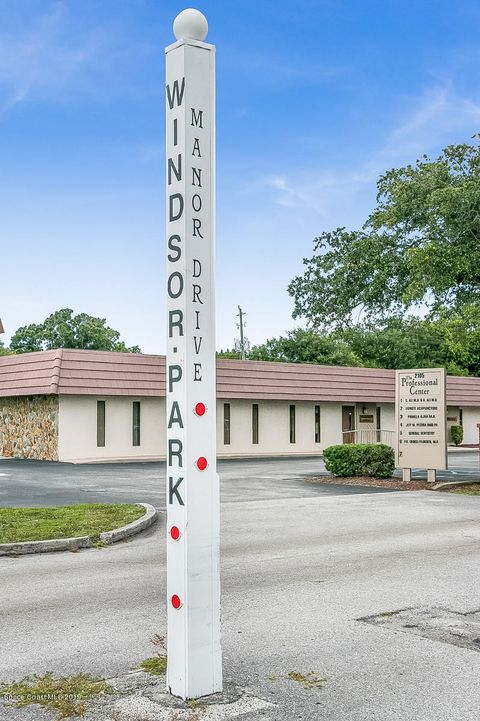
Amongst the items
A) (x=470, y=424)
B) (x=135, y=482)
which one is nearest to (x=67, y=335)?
(x=470, y=424)

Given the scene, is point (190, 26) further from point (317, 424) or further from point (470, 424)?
point (470, 424)

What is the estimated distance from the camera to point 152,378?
3566cm

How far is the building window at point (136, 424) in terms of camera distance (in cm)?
3538

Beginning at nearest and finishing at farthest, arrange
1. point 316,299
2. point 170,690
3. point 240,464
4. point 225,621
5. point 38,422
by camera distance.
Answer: point 170,690 → point 225,621 → point 316,299 → point 240,464 → point 38,422

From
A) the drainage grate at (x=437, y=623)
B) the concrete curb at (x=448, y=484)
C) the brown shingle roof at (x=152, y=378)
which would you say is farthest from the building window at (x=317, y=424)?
the drainage grate at (x=437, y=623)

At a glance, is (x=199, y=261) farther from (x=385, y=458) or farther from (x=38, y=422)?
(x=38, y=422)

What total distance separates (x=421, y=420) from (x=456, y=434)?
29.2 metres

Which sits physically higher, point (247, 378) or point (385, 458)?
point (247, 378)

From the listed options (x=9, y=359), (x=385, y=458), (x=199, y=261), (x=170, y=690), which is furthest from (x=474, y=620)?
(x=9, y=359)

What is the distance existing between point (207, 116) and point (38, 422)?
3055 centimetres

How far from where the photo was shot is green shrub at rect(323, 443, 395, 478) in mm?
24156

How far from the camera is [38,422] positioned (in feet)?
112

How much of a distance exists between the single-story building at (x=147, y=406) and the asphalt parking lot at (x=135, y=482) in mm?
2597

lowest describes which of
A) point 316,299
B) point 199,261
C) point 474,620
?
point 474,620
